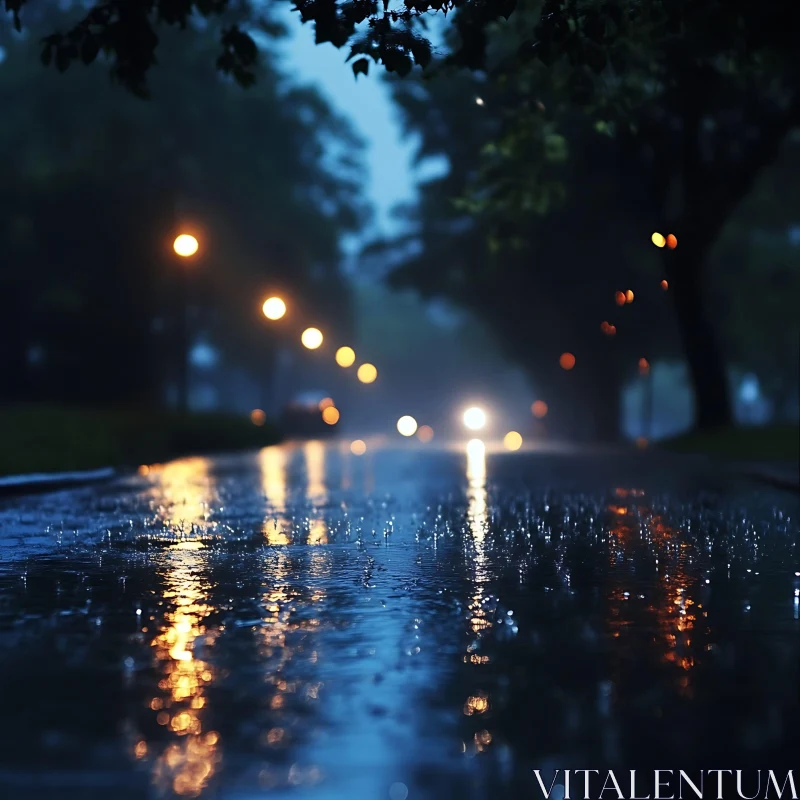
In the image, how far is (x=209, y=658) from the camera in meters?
8.19

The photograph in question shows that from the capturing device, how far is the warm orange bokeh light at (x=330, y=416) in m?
67.3

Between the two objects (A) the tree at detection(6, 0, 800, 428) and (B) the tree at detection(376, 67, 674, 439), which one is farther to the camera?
(B) the tree at detection(376, 67, 674, 439)

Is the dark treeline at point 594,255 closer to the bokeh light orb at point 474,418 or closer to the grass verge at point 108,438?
the grass verge at point 108,438

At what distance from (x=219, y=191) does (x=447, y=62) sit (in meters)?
41.1

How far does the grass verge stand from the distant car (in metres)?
18.1

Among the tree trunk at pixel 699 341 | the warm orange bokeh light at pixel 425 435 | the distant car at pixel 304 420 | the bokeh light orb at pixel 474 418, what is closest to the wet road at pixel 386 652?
the tree trunk at pixel 699 341

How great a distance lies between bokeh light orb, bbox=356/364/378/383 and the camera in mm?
145500

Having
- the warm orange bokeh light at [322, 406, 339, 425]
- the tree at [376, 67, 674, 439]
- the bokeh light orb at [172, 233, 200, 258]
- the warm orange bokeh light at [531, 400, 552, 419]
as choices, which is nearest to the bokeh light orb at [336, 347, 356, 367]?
the warm orange bokeh light at [531, 400, 552, 419]

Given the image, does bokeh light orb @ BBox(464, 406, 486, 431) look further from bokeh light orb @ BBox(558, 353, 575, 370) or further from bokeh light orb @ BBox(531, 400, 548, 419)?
bokeh light orb @ BBox(558, 353, 575, 370)

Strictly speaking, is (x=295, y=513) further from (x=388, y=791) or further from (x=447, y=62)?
(x=388, y=791)

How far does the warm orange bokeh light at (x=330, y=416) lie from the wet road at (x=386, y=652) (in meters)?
49.7

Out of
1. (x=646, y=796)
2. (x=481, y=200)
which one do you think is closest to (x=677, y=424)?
(x=481, y=200)

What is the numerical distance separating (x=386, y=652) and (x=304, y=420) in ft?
186

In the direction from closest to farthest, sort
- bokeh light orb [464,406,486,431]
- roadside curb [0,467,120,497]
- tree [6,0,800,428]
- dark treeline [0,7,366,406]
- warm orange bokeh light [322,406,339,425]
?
tree [6,0,800,428] → roadside curb [0,467,120,497] → dark treeline [0,7,366,406] → warm orange bokeh light [322,406,339,425] → bokeh light orb [464,406,486,431]
